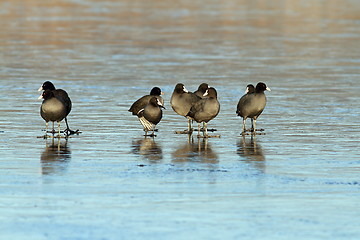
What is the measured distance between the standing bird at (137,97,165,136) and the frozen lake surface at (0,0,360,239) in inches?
10.0

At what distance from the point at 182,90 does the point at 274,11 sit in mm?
48909

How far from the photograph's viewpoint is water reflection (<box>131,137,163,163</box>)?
587 inches

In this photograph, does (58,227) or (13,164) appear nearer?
(58,227)

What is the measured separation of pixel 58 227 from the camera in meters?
10.0

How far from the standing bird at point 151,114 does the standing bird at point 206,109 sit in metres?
0.59

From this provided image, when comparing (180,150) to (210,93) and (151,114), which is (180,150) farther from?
(210,93)

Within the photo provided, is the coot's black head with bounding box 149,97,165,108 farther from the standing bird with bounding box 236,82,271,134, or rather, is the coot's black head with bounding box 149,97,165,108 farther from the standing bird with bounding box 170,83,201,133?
the standing bird with bounding box 236,82,271,134

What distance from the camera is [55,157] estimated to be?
582 inches

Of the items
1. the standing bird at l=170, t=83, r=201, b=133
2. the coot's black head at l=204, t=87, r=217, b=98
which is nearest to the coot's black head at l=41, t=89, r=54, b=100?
the standing bird at l=170, t=83, r=201, b=133

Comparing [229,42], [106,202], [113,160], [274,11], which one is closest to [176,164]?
[113,160]

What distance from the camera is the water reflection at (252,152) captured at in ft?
46.6

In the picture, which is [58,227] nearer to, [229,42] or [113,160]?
[113,160]

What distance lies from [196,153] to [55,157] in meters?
2.25

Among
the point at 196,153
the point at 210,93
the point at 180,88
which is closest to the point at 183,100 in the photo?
the point at 180,88
